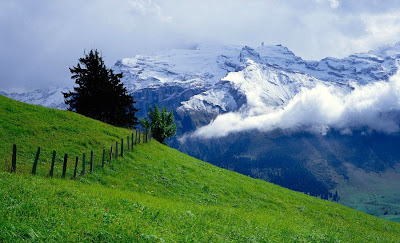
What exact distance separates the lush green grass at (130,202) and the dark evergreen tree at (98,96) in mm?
19719

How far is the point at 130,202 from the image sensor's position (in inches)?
867

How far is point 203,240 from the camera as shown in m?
17.8

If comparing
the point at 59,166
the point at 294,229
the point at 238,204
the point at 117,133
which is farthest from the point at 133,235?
the point at 117,133

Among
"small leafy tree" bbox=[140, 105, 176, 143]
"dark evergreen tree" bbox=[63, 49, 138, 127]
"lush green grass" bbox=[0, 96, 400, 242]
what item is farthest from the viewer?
"small leafy tree" bbox=[140, 105, 176, 143]

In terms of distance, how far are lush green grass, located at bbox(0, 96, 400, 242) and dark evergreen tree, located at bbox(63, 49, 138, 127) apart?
19.7 metres

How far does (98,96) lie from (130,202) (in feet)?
171

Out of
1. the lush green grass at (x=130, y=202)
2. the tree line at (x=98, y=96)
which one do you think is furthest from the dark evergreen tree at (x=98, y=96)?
the lush green grass at (x=130, y=202)

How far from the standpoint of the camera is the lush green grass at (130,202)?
15281mm

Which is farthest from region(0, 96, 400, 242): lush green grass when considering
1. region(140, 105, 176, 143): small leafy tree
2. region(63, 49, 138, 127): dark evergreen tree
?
region(140, 105, 176, 143): small leafy tree

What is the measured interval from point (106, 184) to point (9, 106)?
25139 millimetres

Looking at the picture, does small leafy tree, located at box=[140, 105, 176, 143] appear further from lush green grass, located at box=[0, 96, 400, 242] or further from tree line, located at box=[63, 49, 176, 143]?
lush green grass, located at box=[0, 96, 400, 242]

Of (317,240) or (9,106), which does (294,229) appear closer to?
(317,240)

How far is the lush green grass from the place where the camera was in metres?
15.3

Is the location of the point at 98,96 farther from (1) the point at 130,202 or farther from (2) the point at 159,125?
(1) the point at 130,202
